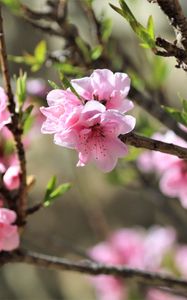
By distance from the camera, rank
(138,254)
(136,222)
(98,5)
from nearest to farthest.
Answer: (138,254) → (98,5) → (136,222)

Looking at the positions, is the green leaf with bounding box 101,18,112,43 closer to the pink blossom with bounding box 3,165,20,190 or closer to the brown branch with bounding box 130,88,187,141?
the brown branch with bounding box 130,88,187,141

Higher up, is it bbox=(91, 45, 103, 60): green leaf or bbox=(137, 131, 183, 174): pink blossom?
bbox=(91, 45, 103, 60): green leaf

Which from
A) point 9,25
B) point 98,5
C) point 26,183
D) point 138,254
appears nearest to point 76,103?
point 26,183

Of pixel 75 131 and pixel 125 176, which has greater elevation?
pixel 75 131

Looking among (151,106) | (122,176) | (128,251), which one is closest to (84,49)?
(151,106)

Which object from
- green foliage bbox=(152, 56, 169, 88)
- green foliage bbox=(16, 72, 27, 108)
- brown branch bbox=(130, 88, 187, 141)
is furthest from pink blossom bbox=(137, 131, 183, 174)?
green foliage bbox=(16, 72, 27, 108)

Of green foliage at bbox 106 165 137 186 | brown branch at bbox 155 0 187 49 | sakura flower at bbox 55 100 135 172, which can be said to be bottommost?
green foliage at bbox 106 165 137 186

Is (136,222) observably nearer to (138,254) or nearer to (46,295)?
(46,295)
